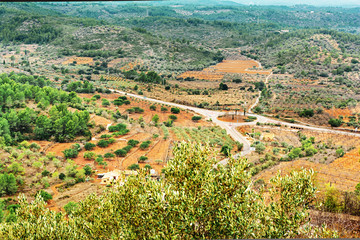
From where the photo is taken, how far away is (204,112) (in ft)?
120

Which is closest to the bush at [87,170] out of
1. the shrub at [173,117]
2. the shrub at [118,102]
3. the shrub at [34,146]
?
the shrub at [34,146]

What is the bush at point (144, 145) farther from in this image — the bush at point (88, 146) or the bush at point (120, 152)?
the bush at point (88, 146)

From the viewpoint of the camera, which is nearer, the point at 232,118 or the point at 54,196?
the point at 54,196

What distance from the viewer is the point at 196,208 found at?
4.57 m

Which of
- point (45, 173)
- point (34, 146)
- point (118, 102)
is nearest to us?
point (45, 173)

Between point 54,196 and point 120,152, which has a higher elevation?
point 120,152

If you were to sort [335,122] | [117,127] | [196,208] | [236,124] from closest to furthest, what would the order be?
1. [196,208]
2. [117,127]
3. [335,122]
4. [236,124]

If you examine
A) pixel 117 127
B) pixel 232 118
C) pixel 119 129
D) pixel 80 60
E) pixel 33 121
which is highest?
pixel 33 121

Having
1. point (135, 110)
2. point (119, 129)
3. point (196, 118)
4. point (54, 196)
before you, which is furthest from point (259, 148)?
point (135, 110)

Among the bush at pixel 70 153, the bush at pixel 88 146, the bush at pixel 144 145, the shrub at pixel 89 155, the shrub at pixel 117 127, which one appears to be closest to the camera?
the shrub at pixel 89 155

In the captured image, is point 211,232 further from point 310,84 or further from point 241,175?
point 310,84

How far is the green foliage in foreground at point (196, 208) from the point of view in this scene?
4.46 meters

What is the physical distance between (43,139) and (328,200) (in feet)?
67.3

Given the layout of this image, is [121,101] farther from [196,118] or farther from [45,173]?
[45,173]
